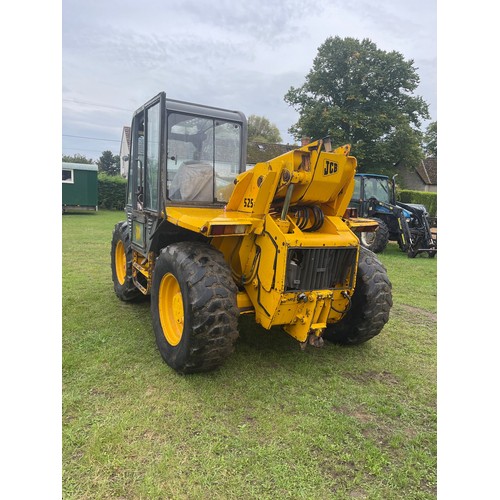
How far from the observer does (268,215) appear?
338cm

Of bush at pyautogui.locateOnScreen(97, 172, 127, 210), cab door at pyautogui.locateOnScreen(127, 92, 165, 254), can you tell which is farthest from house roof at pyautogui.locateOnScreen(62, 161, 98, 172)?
cab door at pyautogui.locateOnScreen(127, 92, 165, 254)

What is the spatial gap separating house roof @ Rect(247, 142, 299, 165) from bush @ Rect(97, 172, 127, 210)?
10059 mm

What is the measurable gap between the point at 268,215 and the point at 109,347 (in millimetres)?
2193

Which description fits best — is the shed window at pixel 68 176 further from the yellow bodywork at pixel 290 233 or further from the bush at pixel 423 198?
the yellow bodywork at pixel 290 233

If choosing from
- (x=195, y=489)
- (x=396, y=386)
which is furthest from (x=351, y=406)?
(x=195, y=489)

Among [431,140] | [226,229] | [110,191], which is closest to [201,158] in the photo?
[226,229]

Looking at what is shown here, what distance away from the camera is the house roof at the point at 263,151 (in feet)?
101

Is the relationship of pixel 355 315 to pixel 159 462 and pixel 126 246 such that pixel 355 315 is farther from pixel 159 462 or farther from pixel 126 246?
pixel 126 246

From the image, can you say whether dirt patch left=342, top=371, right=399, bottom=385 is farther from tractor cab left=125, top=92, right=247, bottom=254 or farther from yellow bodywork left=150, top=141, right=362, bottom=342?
tractor cab left=125, top=92, right=247, bottom=254

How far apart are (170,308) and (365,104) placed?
26465 mm

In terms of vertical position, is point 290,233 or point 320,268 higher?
point 290,233

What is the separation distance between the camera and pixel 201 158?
4.55m

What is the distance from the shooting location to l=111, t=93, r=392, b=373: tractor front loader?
10.7 ft

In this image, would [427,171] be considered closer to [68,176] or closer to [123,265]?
[68,176]
